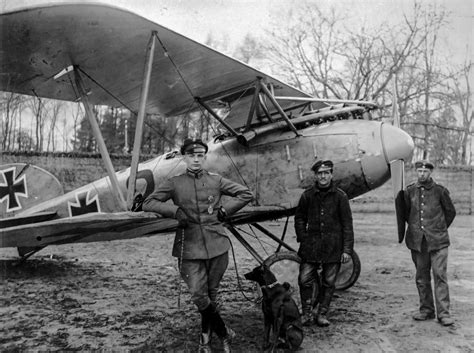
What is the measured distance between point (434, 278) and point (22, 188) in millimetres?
6412

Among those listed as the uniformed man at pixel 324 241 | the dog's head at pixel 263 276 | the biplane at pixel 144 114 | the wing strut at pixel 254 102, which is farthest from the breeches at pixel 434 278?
the wing strut at pixel 254 102

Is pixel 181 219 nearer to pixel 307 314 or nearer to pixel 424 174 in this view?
pixel 307 314

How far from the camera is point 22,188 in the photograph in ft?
24.7

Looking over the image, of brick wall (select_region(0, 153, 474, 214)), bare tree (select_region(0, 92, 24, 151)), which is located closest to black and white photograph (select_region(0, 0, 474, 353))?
brick wall (select_region(0, 153, 474, 214))

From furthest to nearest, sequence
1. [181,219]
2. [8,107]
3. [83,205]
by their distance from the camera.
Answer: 1. [8,107]
2. [83,205]
3. [181,219]

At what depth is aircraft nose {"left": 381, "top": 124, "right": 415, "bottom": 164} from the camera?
218 inches

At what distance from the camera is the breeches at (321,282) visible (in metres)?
4.57

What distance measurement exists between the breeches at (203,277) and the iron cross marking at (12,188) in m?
4.84

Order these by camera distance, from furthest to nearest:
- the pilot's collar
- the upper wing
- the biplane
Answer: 1. the upper wing
2. the biplane
3. the pilot's collar

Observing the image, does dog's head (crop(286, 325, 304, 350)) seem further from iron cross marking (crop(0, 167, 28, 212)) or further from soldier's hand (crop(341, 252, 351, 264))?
iron cross marking (crop(0, 167, 28, 212))

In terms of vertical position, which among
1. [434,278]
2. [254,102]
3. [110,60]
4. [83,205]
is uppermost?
[110,60]

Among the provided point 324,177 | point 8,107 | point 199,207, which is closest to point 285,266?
point 324,177

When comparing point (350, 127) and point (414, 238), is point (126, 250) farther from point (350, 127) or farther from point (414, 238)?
point (414, 238)

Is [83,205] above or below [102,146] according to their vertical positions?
below
